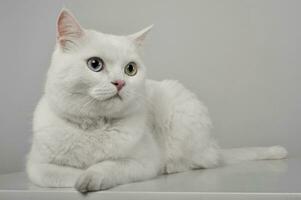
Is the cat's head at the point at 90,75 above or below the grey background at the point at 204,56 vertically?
below

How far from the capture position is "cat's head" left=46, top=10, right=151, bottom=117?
3.14 feet

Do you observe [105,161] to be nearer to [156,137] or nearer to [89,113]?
[89,113]

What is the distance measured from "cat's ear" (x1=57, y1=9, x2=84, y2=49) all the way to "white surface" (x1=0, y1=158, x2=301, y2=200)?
0.37 metres

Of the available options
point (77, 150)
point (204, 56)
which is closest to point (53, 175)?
point (77, 150)

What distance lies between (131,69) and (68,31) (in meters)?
0.19

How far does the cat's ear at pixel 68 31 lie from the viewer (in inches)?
39.6

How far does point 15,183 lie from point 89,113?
293mm

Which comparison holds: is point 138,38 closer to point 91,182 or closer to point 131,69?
point 131,69

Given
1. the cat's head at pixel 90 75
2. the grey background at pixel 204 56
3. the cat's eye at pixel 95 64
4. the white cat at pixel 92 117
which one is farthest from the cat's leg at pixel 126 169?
the grey background at pixel 204 56

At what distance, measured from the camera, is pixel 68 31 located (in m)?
1.03

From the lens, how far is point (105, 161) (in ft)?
3.28

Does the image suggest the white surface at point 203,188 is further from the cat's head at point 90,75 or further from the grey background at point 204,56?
the grey background at point 204,56

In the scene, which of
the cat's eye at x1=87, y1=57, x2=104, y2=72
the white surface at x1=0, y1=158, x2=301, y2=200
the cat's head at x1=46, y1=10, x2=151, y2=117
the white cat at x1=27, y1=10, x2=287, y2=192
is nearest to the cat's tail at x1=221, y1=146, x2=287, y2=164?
the white surface at x1=0, y1=158, x2=301, y2=200

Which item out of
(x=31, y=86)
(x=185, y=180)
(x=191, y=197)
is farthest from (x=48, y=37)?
(x=191, y=197)
